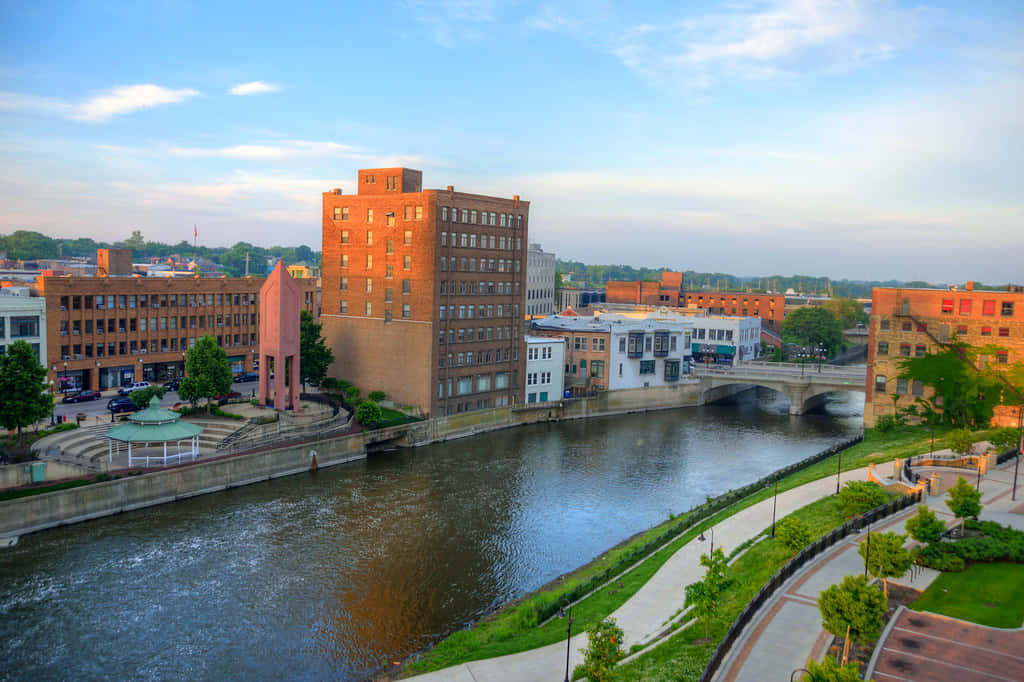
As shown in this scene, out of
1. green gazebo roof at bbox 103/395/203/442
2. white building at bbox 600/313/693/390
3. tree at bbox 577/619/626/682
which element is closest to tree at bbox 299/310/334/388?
green gazebo roof at bbox 103/395/203/442

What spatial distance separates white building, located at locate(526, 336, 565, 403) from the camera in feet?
279

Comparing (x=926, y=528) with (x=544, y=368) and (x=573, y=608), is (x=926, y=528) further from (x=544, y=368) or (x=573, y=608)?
(x=544, y=368)

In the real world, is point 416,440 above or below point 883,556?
below

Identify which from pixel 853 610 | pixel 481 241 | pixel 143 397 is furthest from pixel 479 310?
pixel 853 610

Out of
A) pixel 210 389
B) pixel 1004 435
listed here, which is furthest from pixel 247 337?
pixel 1004 435

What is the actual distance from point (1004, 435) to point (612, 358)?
44.6m

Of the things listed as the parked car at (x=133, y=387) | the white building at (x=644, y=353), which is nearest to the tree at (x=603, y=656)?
the parked car at (x=133, y=387)

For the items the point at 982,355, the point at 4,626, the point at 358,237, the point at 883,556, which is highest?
the point at 358,237

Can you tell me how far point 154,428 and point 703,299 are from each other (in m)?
146

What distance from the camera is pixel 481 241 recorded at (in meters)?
77.2

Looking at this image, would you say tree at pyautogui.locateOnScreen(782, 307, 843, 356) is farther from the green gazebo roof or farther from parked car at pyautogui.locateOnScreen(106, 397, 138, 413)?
the green gazebo roof

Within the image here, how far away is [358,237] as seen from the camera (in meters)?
78.2

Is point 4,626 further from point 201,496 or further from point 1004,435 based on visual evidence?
point 1004,435

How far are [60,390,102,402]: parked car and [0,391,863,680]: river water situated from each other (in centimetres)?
2508
